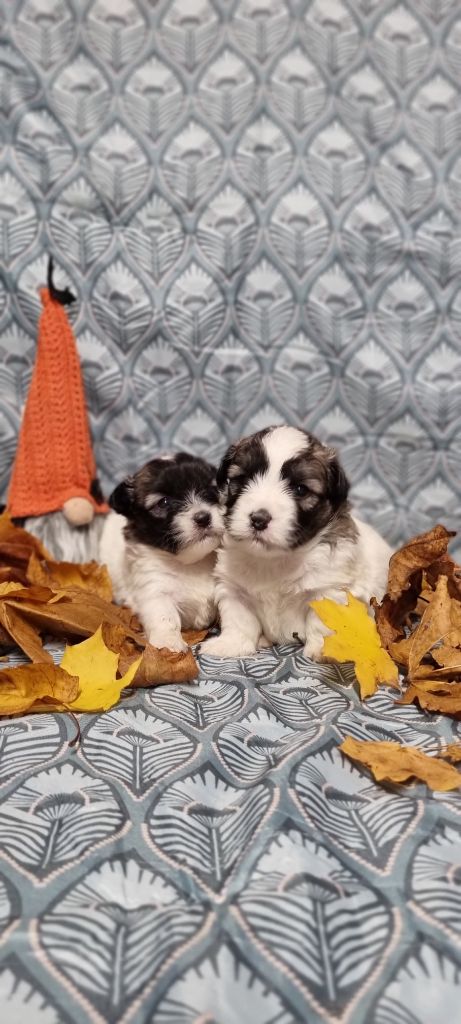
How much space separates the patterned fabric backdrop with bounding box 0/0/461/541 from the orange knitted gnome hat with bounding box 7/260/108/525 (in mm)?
211

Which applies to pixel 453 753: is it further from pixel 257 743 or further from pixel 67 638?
pixel 67 638

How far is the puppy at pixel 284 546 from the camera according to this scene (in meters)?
2.12

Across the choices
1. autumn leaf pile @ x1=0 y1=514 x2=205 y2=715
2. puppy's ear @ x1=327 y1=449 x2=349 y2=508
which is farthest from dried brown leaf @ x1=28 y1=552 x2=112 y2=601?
puppy's ear @ x1=327 y1=449 x2=349 y2=508

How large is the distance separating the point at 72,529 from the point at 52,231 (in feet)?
3.62

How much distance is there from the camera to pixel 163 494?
7.89 ft

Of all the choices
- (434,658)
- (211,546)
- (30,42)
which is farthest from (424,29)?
(434,658)

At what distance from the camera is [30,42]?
291cm

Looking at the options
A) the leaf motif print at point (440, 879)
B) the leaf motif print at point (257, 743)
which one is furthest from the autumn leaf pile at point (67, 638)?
the leaf motif print at point (440, 879)

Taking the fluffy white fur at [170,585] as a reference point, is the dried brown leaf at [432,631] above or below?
above

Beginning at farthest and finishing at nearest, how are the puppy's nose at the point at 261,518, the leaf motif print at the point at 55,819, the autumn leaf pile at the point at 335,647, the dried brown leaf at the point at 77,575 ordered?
the dried brown leaf at the point at 77,575 → the puppy's nose at the point at 261,518 → the autumn leaf pile at the point at 335,647 → the leaf motif print at the point at 55,819

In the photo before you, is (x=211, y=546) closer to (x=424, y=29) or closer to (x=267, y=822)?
(x=267, y=822)

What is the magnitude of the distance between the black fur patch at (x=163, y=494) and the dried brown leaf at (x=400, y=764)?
3.30 ft

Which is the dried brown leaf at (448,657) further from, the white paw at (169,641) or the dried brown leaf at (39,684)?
the dried brown leaf at (39,684)

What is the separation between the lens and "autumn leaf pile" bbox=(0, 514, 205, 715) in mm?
1769
